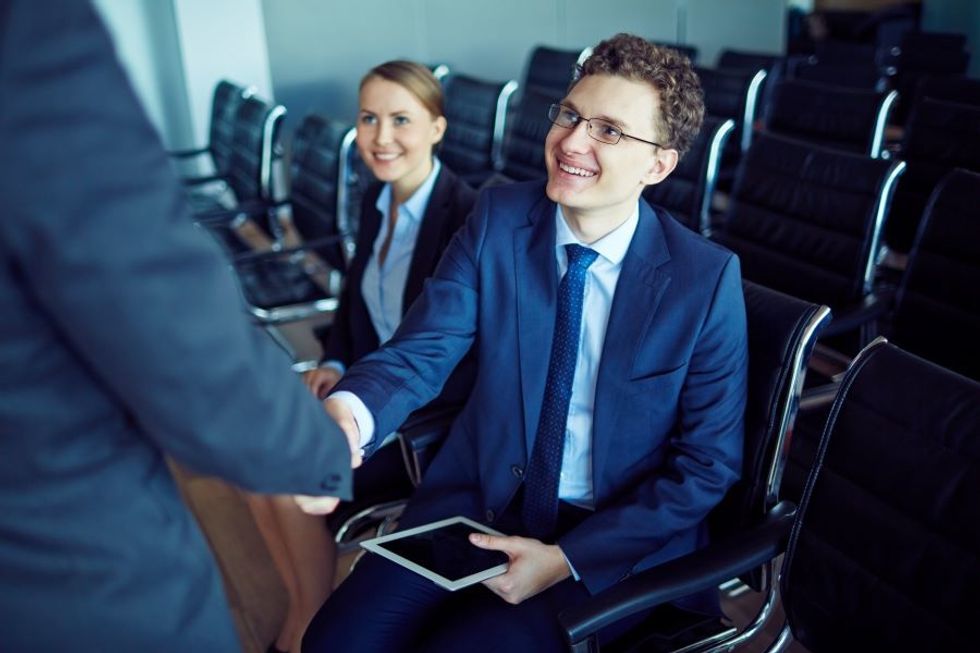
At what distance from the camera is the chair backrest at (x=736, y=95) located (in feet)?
14.3

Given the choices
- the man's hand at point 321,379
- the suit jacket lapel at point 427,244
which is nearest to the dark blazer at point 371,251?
the suit jacket lapel at point 427,244

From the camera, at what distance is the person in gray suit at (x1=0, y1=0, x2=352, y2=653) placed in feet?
2.32

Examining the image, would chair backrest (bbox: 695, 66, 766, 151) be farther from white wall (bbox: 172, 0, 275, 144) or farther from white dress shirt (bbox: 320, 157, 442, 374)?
white wall (bbox: 172, 0, 275, 144)

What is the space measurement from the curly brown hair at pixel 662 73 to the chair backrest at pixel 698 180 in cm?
115

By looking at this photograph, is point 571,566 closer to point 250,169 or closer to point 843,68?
point 250,169

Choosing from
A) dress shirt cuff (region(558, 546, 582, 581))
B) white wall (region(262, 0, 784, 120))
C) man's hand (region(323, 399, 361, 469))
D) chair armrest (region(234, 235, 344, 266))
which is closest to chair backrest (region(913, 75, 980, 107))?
chair armrest (region(234, 235, 344, 266))

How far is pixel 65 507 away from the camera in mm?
870

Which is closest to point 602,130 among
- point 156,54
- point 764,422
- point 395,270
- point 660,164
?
point 660,164

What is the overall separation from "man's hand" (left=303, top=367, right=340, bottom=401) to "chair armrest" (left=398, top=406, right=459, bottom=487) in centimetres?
33

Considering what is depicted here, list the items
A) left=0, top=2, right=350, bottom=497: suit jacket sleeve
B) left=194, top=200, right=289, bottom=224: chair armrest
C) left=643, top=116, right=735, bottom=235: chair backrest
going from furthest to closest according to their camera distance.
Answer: left=194, top=200, right=289, bottom=224: chair armrest
left=643, top=116, right=735, bottom=235: chair backrest
left=0, top=2, right=350, bottom=497: suit jacket sleeve

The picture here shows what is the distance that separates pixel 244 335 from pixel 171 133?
17.5ft

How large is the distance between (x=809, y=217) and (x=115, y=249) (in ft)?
6.67

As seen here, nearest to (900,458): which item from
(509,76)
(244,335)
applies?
(244,335)

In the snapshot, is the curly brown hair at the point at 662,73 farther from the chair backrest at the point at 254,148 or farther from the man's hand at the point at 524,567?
the chair backrest at the point at 254,148
